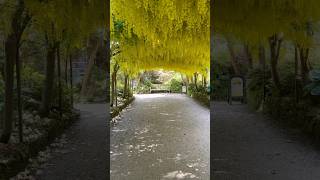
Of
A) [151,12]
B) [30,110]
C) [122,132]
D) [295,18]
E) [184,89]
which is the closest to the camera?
[30,110]

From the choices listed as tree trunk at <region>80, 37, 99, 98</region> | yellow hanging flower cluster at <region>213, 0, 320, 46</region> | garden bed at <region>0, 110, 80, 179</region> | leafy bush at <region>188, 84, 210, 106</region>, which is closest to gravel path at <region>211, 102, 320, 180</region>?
yellow hanging flower cluster at <region>213, 0, 320, 46</region>

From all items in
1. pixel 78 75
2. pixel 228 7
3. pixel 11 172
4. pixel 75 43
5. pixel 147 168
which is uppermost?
pixel 228 7

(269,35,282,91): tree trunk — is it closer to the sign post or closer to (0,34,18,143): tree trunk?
the sign post

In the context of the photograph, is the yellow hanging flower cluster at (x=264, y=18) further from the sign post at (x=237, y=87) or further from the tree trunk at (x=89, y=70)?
the tree trunk at (x=89, y=70)

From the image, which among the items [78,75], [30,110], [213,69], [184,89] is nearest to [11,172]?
[30,110]

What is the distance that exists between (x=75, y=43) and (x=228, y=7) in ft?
3.65

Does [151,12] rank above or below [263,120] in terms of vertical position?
above

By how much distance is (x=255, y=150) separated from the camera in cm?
312

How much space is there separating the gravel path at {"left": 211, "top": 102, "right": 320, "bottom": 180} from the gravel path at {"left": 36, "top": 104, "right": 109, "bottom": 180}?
820mm

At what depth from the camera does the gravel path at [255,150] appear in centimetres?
295

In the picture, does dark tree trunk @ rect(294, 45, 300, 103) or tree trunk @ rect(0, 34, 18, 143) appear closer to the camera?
tree trunk @ rect(0, 34, 18, 143)

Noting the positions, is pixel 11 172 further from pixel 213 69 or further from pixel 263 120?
pixel 263 120

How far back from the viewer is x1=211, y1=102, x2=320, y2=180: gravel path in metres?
2.95

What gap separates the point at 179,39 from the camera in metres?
6.62
